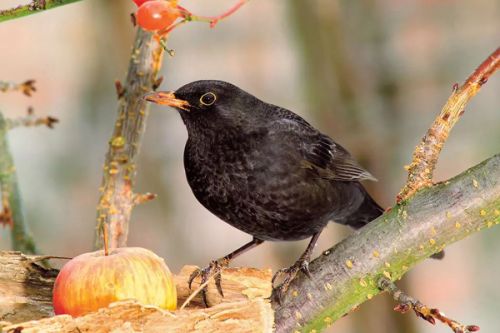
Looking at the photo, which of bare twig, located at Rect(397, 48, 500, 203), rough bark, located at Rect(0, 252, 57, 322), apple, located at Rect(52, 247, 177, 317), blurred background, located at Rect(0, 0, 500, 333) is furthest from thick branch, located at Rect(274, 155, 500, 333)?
blurred background, located at Rect(0, 0, 500, 333)

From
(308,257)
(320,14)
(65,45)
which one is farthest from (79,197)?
Result: (308,257)

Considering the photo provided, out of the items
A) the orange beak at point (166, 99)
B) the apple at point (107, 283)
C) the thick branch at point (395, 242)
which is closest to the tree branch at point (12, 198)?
the orange beak at point (166, 99)

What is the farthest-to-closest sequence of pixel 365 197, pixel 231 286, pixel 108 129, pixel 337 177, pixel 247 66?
pixel 247 66 < pixel 108 129 < pixel 365 197 < pixel 337 177 < pixel 231 286

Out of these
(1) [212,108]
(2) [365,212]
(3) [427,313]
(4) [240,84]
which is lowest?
(3) [427,313]

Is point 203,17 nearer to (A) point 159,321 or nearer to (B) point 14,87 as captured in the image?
(A) point 159,321

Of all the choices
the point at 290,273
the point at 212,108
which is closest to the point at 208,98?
the point at 212,108

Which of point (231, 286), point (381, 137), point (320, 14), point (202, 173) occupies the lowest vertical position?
point (231, 286)

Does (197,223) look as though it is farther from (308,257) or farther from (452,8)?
(308,257)
